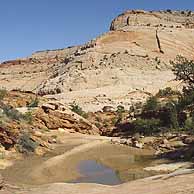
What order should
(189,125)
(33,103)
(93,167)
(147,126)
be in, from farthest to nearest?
(33,103) < (147,126) < (189,125) < (93,167)

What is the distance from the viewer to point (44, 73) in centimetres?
7681

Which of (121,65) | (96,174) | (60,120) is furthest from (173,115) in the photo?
(121,65)

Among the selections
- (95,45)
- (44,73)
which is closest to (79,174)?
(95,45)

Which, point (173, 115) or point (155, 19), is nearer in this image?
point (173, 115)

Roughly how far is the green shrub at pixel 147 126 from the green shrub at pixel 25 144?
9.24m

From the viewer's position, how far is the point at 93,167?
71.7 ft

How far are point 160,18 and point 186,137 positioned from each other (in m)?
60.3

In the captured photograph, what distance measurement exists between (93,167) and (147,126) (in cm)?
1004

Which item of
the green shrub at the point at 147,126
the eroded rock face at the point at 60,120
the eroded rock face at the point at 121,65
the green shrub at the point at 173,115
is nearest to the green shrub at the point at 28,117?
the eroded rock face at the point at 60,120

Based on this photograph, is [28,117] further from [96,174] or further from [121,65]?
[121,65]

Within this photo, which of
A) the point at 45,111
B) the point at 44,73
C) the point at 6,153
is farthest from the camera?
the point at 44,73

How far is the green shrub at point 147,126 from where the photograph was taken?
1230 inches

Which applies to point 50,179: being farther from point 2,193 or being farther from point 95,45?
point 95,45

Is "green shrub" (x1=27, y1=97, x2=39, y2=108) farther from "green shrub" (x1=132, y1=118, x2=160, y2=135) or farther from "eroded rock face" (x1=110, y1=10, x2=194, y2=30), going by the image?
"eroded rock face" (x1=110, y1=10, x2=194, y2=30)
